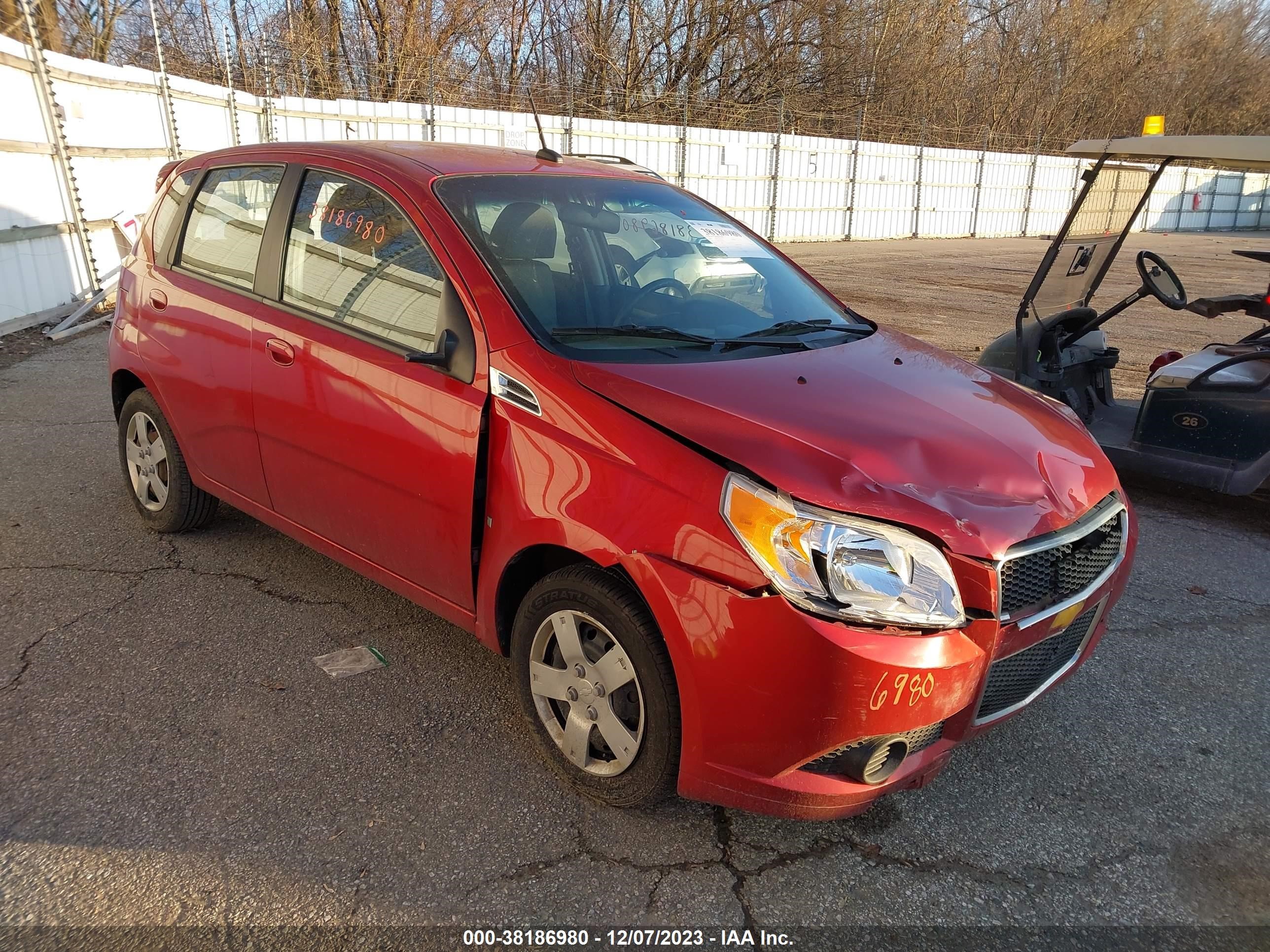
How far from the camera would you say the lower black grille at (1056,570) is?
7.52ft

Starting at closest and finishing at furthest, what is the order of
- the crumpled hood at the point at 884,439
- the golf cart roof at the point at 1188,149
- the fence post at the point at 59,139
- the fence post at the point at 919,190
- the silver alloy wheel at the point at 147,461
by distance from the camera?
the crumpled hood at the point at 884,439 → the silver alloy wheel at the point at 147,461 → the golf cart roof at the point at 1188,149 → the fence post at the point at 59,139 → the fence post at the point at 919,190

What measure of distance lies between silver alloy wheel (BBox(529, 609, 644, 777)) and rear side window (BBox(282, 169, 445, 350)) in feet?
3.25

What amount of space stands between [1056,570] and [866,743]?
72cm

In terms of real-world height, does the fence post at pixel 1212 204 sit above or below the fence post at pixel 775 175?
below

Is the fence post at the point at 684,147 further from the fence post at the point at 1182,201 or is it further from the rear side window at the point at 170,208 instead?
the fence post at the point at 1182,201

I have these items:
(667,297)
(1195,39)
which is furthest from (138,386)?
(1195,39)

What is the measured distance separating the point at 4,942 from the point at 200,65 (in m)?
17.4

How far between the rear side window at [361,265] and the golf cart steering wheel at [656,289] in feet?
2.01

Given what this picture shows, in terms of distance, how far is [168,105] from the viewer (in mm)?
12289

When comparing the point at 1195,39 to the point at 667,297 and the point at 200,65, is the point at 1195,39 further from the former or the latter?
the point at 667,297

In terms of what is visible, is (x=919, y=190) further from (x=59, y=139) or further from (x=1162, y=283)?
(x=1162, y=283)

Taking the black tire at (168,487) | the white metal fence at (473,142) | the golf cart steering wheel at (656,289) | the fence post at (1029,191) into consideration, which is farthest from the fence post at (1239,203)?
the black tire at (168,487)

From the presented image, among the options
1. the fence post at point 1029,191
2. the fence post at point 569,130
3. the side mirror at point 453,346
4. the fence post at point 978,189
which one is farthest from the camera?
the fence post at point 1029,191

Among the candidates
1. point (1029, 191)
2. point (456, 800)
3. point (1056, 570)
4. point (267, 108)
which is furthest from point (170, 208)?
point (1029, 191)
